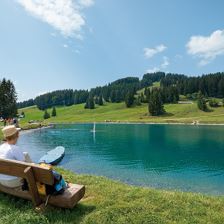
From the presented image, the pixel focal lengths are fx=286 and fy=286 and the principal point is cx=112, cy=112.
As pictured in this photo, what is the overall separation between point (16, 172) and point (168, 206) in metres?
5.37

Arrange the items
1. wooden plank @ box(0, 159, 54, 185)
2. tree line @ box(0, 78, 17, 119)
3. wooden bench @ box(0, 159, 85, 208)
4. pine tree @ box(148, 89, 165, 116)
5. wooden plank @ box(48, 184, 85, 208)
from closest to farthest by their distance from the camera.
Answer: wooden plank @ box(0, 159, 54, 185) → wooden bench @ box(0, 159, 85, 208) → wooden plank @ box(48, 184, 85, 208) → tree line @ box(0, 78, 17, 119) → pine tree @ box(148, 89, 165, 116)

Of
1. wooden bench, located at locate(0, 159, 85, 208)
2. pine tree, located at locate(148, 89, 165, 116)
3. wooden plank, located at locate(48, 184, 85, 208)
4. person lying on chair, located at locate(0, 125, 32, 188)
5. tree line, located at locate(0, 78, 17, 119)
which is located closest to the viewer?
wooden bench, located at locate(0, 159, 85, 208)

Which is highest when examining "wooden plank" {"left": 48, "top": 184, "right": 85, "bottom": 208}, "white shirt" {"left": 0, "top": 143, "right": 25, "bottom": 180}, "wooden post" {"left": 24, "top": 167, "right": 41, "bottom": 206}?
"white shirt" {"left": 0, "top": 143, "right": 25, "bottom": 180}

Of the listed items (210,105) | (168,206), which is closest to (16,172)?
(168,206)

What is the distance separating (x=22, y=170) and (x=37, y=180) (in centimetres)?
58

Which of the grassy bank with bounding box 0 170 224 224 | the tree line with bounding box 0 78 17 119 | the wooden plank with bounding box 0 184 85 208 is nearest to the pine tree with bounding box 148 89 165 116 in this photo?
the tree line with bounding box 0 78 17 119

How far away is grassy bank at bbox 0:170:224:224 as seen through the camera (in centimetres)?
886

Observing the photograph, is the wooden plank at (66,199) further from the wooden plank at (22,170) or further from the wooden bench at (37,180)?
the wooden plank at (22,170)

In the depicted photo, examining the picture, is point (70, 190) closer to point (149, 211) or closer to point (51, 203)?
point (51, 203)

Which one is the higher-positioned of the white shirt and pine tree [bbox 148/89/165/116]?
the white shirt

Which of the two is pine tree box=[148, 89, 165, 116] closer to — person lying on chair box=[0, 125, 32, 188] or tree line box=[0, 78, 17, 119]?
tree line box=[0, 78, 17, 119]

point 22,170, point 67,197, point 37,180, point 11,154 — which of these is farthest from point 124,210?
point 11,154

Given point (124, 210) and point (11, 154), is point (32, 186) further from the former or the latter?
point (124, 210)

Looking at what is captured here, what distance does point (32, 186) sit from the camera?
8.88 meters
